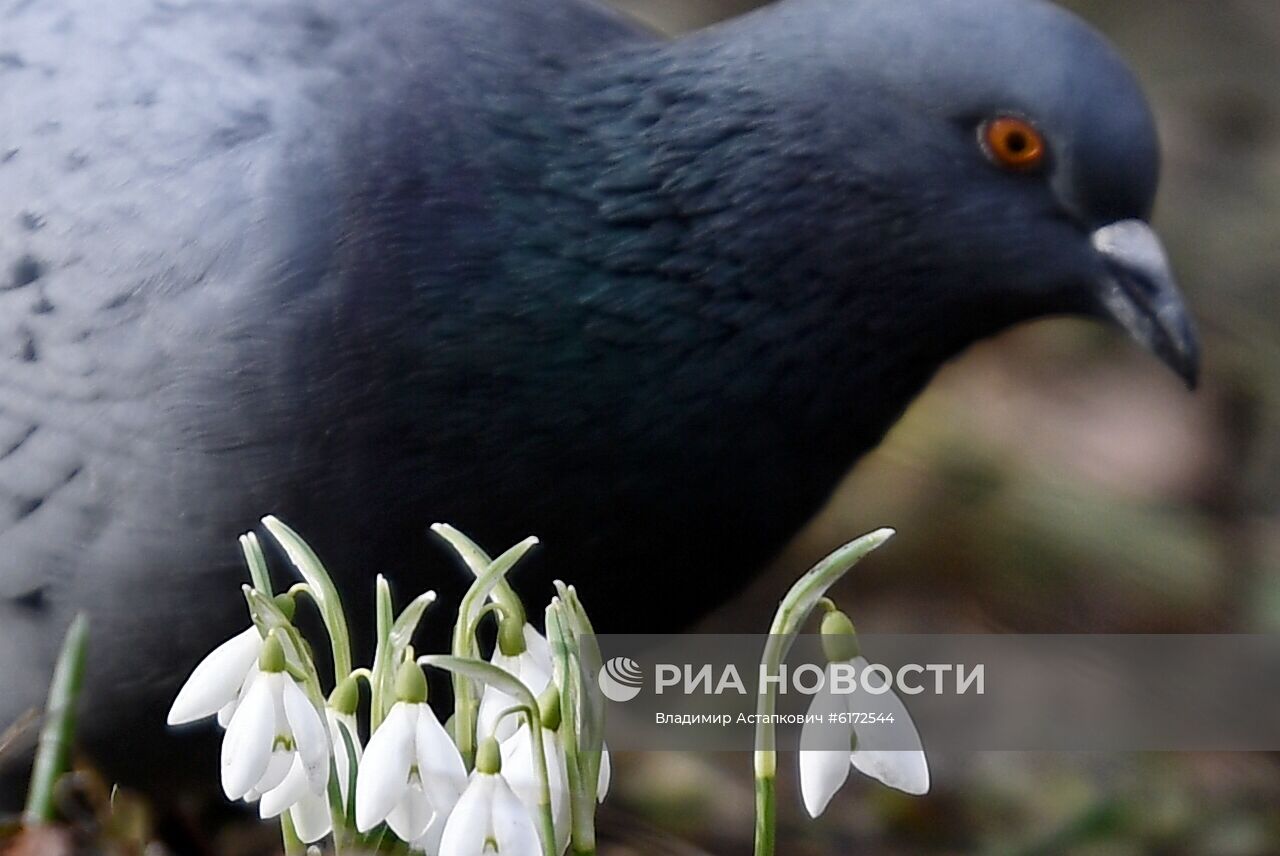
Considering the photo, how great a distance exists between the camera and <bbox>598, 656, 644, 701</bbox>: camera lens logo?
100 inches

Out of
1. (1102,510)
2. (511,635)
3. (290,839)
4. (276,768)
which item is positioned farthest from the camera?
(1102,510)

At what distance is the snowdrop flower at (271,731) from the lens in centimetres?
170

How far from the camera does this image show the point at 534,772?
175 centimetres

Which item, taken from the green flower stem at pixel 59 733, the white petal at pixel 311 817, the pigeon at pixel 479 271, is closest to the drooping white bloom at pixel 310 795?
the white petal at pixel 311 817

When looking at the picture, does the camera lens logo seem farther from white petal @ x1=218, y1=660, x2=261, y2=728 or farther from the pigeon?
white petal @ x1=218, y1=660, x2=261, y2=728

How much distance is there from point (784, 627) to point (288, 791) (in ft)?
1.81

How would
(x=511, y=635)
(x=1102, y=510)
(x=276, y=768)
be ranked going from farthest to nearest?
(x=1102, y=510)
(x=511, y=635)
(x=276, y=768)

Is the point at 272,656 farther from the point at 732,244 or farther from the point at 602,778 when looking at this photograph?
the point at 732,244

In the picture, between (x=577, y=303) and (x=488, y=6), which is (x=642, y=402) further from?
(x=488, y=6)

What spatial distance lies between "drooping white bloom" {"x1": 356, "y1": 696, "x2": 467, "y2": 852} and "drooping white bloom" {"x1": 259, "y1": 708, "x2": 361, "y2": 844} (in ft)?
0.31

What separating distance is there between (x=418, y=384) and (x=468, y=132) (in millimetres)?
408

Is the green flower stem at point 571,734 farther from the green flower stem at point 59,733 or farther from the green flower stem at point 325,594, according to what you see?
the green flower stem at point 59,733

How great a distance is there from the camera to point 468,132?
2688 millimetres

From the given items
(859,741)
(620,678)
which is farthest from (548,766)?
(620,678)
